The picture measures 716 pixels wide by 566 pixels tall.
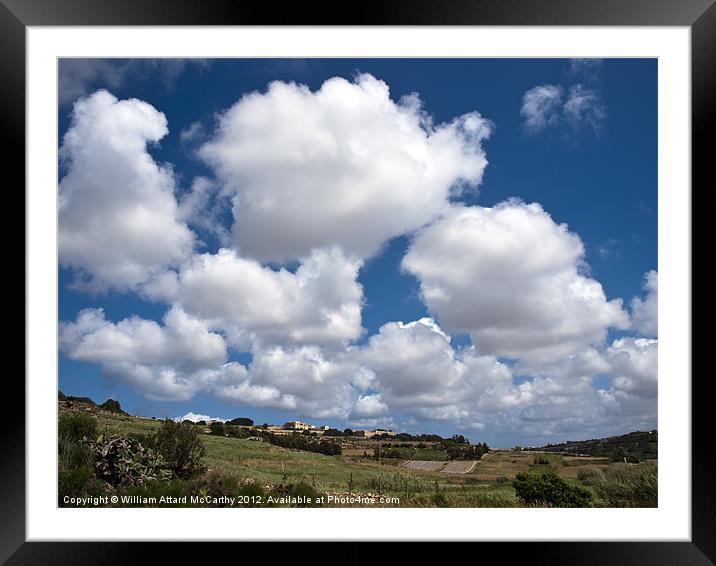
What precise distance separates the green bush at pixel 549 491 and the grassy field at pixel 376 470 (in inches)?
1.5

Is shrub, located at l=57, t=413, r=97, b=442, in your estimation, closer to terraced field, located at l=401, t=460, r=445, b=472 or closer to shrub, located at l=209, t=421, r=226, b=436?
shrub, located at l=209, t=421, r=226, b=436

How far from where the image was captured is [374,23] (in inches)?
89.0

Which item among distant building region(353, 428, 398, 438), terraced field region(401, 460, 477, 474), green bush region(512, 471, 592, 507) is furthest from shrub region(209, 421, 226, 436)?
green bush region(512, 471, 592, 507)

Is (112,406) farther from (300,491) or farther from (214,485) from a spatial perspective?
(300,491)

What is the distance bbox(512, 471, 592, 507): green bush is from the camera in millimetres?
3418

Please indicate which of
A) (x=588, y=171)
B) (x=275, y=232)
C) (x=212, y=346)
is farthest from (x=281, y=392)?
(x=588, y=171)

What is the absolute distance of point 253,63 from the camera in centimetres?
344

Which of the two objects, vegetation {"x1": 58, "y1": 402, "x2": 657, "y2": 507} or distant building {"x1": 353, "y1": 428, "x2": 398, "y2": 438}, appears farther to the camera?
distant building {"x1": 353, "y1": 428, "x2": 398, "y2": 438}

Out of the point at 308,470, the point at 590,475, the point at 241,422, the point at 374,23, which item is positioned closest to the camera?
the point at 374,23

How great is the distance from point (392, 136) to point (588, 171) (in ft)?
3.99

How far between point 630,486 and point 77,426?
315cm

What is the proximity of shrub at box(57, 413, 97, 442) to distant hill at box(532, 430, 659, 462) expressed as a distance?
8.62 ft

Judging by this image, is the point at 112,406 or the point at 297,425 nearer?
the point at 112,406

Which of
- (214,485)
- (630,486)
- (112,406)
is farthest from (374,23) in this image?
(630,486)
